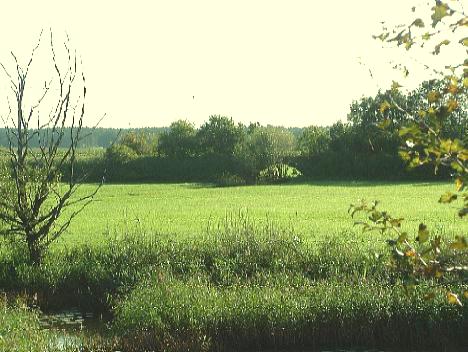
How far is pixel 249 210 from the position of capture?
2880 centimetres

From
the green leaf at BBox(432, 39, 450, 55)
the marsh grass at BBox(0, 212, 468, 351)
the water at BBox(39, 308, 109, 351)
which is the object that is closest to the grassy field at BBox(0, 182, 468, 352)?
the marsh grass at BBox(0, 212, 468, 351)

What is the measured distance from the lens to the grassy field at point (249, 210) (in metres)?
21.1

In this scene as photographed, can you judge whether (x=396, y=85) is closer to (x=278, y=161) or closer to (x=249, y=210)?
(x=249, y=210)

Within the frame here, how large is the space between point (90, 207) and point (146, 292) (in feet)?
69.5

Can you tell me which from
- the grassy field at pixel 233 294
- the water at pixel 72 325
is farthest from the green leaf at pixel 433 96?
the water at pixel 72 325

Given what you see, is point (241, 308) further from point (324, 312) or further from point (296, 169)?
point (296, 169)

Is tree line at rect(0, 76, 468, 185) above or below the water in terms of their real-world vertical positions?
above

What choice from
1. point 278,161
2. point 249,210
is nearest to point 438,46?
point 249,210

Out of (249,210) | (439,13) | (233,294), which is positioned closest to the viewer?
(439,13)

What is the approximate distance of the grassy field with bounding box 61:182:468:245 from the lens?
21.1 meters

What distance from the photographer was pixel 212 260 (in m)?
14.9

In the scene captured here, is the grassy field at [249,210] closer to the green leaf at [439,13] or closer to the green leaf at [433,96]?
the green leaf at [433,96]

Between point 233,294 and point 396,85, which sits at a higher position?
point 396,85

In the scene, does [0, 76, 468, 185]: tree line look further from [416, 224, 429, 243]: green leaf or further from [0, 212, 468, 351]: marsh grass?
[416, 224, 429, 243]: green leaf
